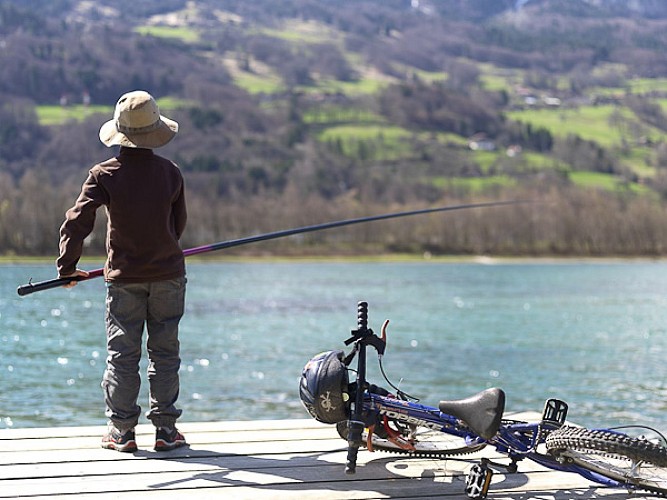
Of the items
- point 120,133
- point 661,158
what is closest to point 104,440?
point 120,133

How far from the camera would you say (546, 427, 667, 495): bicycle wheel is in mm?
4453

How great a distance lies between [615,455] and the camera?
4480 millimetres

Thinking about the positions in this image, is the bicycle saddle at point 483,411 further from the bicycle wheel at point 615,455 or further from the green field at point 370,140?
the green field at point 370,140

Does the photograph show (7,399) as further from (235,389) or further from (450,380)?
(450,380)

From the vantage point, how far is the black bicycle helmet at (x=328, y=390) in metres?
4.80

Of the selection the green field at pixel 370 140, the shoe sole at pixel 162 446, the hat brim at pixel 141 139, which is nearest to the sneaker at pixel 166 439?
the shoe sole at pixel 162 446

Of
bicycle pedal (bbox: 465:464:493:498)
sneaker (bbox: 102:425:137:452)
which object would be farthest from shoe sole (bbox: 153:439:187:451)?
bicycle pedal (bbox: 465:464:493:498)

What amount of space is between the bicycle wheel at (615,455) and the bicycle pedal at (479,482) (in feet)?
1.23

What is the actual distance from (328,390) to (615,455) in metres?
1.27

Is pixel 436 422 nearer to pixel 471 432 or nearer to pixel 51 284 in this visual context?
pixel 471 432

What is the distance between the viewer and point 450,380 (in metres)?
20.1

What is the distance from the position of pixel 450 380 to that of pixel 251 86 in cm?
18111

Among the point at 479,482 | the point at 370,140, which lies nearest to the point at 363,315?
the point at 479,482

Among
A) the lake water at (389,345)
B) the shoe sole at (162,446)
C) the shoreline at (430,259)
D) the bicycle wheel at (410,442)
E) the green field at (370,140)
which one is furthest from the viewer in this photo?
the green field at (370,140)
